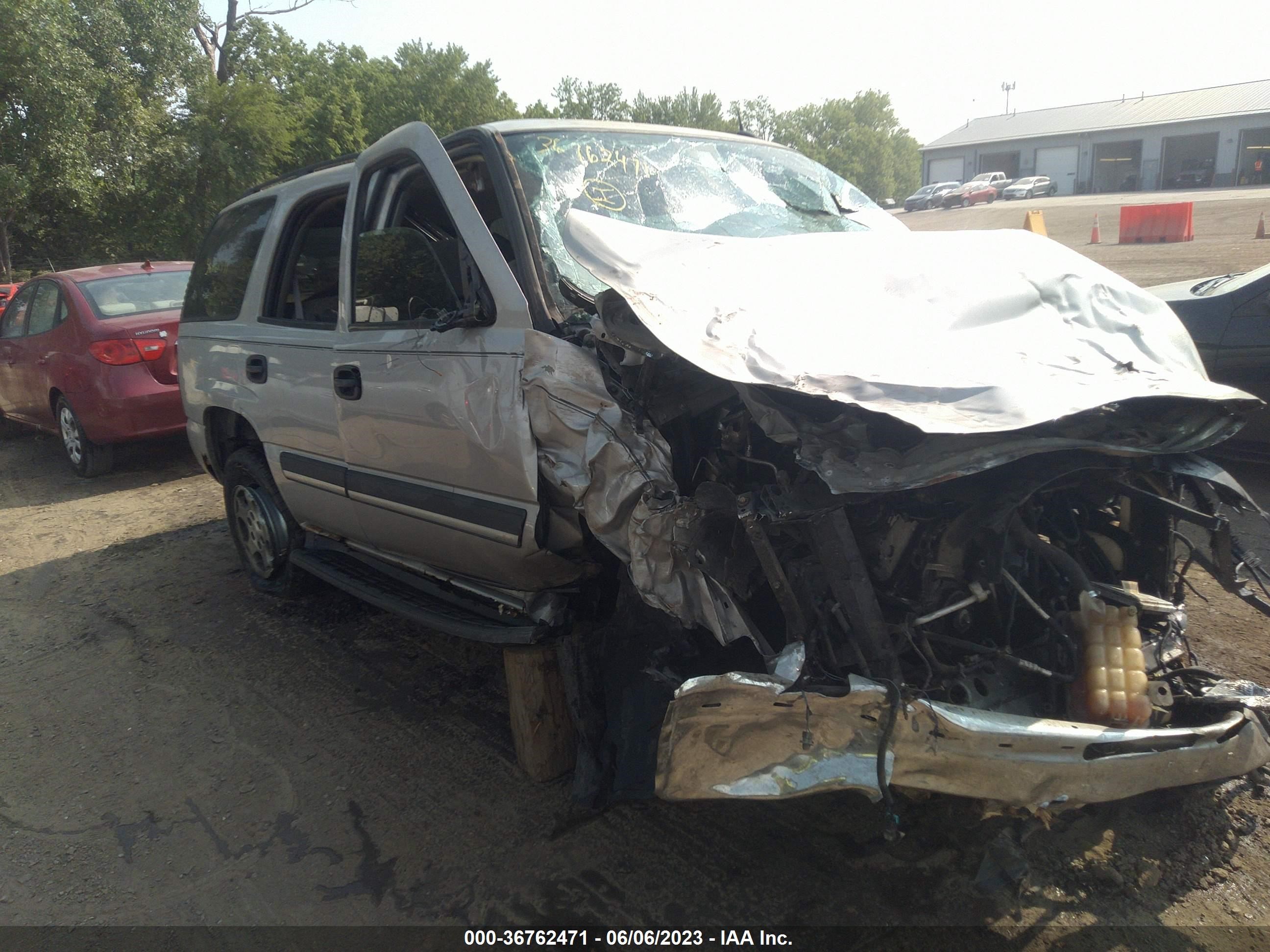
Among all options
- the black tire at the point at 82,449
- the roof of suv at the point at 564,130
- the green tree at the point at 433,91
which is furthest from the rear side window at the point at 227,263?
the green tree at the point at 433,91

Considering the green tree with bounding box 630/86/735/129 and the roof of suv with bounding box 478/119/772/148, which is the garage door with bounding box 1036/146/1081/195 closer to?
the green tree with bounding box 630/86/735/129

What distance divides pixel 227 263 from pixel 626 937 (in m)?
4.04

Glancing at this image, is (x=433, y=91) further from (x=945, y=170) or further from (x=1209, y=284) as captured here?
(x=945, y=170)

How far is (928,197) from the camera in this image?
4572 cm

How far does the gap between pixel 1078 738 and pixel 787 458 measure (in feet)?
3.20

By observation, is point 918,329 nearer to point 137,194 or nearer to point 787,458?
point 787,458

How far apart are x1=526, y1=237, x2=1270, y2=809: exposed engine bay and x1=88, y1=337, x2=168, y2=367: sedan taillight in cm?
590

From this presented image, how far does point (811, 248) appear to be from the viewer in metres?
3.05

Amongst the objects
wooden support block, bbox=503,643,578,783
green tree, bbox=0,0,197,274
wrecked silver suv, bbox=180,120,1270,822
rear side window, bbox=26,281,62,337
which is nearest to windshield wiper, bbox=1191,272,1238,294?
wrecked silver suv, bbox=180,120,1270,822

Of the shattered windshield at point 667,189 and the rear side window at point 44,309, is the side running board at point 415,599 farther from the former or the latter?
the rear side window at point 44,309

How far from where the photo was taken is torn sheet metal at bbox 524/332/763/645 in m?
2.49

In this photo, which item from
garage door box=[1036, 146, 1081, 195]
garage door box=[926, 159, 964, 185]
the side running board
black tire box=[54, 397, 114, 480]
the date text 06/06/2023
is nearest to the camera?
the date text 06/06/2023

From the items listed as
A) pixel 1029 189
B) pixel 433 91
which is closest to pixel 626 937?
pixel 433 91

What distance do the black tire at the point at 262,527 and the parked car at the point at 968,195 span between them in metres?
44.8
